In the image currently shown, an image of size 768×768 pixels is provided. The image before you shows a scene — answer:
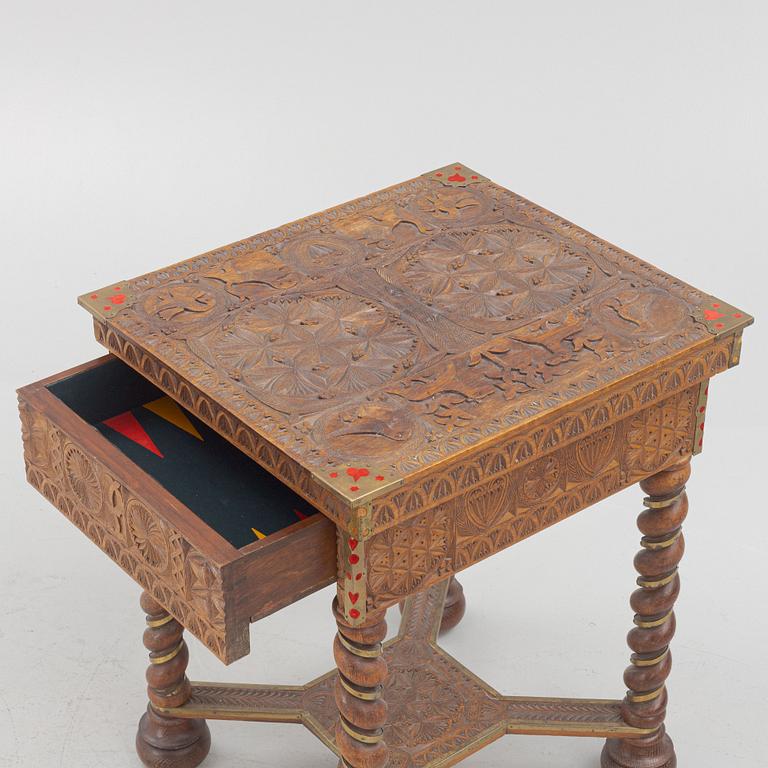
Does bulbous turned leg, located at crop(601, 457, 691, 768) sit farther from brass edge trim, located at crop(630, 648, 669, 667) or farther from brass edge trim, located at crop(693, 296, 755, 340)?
brass edge trim, located at crop(693, 296, 755, 340)

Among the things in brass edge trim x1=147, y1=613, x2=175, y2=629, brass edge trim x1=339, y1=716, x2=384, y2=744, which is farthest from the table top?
brass edge trim x1=147, y1=613, x2=175, y2=629

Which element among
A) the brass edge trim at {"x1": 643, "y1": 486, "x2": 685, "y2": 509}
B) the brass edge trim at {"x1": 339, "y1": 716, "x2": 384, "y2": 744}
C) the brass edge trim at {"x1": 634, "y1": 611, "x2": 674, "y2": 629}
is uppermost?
the brass edge trim at {"x1": 643, "y1": 486, "x2": 685, "y2": 509}

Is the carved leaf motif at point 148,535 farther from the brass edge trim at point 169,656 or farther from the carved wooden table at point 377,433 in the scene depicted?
the brass edge trim at point 169,656

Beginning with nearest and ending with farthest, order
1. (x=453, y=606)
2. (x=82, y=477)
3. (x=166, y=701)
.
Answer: (x=82, y=477), (x=166, y=701), (x=453, y=606)

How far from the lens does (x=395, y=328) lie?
15.2ft

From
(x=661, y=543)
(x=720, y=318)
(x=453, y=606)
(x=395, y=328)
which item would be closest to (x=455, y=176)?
(x=395, y=328)

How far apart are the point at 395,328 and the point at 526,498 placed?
0.49 metres

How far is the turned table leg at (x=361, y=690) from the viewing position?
14.3 feet

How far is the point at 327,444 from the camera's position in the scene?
13.9ft

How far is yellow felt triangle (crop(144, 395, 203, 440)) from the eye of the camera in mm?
4797

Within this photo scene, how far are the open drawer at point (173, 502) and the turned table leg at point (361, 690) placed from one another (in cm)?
16

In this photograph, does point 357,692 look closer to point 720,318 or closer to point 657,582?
point 657,582

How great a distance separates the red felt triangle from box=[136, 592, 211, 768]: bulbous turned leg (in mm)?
473

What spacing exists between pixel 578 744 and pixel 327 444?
5.16 feet
